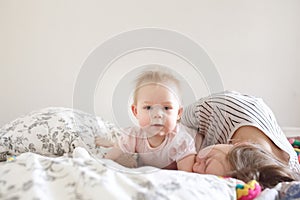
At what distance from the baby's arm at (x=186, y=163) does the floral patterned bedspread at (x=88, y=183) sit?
0.36m

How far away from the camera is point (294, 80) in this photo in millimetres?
2123

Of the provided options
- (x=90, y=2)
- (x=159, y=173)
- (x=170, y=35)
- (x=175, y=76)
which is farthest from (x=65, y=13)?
(x=159, y=173)

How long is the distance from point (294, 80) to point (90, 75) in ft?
5.14

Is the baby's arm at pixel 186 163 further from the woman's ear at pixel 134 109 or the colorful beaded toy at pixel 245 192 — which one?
the colorful beaded toy at pixel 245 192

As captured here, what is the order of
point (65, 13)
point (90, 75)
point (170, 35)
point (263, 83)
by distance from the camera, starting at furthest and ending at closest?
1. point (263, 83)
2. point (65, 13)
3. point (170, 35)
4. point (90, 75)

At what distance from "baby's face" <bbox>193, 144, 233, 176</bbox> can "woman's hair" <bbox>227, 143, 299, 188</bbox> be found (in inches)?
1.0

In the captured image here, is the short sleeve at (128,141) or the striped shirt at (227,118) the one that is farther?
the striped shirt at (227,118)

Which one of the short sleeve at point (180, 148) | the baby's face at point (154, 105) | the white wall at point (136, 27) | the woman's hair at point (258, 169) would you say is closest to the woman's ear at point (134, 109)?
the baby's face at point (154, 105)

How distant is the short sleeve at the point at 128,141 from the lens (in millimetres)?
1044

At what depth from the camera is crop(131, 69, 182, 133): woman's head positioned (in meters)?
0.93

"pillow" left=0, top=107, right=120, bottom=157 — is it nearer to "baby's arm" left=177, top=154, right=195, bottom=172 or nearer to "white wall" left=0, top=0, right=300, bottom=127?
"baby's arm" left=177, top=154, right=195, bottom=172

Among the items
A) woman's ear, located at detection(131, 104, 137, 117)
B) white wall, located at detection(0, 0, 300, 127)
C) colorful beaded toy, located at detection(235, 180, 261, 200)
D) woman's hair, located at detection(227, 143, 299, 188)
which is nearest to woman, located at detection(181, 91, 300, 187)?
woman's hair, located at detection(227, 143, 299, 188)

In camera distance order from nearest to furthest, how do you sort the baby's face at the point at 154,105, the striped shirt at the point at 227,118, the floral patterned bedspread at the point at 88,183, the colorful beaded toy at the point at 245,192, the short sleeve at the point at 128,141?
the floral patterned bedspread at the point at 88,183 < the colorful beaded toy at the point at 245,192 < the baby's face at the point at 154,105 < the short sleeve at the point at 128,141 < the striped shirt at the point at 227,118

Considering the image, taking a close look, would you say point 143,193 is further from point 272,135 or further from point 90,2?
point 90,2
